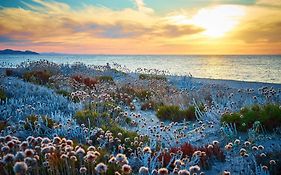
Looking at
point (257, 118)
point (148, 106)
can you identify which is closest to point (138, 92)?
point (148, 106)

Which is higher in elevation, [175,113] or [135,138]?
[135,138]

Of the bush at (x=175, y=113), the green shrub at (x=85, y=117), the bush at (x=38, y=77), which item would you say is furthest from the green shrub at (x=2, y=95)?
the bush at (x=175, y=113)

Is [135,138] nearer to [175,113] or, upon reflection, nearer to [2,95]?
[175,113]

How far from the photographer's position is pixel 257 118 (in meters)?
7.35

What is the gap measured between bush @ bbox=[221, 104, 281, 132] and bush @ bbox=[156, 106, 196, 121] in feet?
7.10

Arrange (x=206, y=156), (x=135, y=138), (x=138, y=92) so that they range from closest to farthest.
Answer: (x=206, y=156)
(x=135, y=138)
(x=138, y=92)

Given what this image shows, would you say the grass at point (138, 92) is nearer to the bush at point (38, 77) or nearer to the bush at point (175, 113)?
the bush at point (175, 113)

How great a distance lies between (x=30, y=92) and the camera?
451 inches

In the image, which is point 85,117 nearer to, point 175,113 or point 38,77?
point 175,113

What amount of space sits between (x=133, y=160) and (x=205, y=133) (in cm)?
286

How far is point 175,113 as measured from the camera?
10117 millimetres

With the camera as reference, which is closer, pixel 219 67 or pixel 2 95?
pixel 2 95

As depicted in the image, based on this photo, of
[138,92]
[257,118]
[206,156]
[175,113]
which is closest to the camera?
[206,156]

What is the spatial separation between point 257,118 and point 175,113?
326cm
